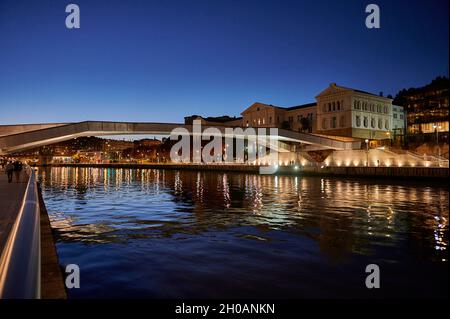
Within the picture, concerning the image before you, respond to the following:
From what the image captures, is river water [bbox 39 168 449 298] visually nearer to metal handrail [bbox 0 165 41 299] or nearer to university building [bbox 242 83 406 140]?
metal handrail [bbox 0 165 41 299]

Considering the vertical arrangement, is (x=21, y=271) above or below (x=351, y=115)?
below

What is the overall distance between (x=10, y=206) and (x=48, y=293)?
30.0ft

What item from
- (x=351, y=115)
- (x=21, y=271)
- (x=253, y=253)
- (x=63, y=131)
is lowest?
(x=253, y=253)

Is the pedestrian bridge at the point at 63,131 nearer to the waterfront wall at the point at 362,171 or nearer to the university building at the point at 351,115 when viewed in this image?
the waterfront wall at the point at 362,171

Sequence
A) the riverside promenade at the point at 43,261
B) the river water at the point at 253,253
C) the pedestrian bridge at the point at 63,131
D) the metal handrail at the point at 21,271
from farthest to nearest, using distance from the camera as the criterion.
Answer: the pedestrian bridge at the point at 63,131 < the river water at the point at 253,253 < the riverside promenade at the point at 43,261 < the metal handrail at the point at 21,271

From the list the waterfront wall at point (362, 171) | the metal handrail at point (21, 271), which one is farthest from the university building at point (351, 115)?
the metal handrail at point (21, 271)

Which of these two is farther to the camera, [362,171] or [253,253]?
→ [362,171]

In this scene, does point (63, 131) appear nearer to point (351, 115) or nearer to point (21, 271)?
point (21, 271)

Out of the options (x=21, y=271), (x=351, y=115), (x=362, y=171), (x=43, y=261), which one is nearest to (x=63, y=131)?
(x=362, y=171)

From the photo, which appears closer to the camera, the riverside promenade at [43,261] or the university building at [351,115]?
the riverside promenade at [43,261]

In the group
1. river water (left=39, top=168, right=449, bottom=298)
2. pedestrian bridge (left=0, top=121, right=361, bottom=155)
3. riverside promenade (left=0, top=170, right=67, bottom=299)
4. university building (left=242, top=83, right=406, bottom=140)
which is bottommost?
river water (left=39, top=168, right=449, bottom=298)

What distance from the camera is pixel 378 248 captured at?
8883 millimetres

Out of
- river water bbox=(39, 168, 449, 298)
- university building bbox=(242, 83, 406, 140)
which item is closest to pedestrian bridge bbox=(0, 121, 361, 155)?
river water bbox=(39, 168, 449, 298)
